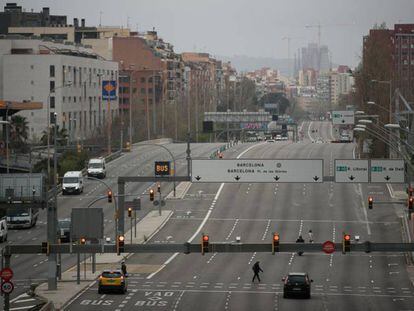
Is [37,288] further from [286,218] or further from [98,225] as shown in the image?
[286,218]

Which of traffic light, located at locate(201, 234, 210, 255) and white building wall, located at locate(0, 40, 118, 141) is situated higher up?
white building wall, located at locate(0, 40, 118, 141)

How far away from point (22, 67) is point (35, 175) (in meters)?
105

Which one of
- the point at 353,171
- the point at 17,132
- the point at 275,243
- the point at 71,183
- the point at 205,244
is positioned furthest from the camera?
the point at 17,132

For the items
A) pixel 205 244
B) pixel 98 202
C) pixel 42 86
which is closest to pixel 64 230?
pixel 98 202

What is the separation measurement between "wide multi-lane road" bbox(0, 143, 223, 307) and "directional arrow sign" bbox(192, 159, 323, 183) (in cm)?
1204

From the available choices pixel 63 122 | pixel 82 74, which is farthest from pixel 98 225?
pixel 82 74

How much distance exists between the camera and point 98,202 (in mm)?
112625

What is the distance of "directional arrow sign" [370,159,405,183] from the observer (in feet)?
257

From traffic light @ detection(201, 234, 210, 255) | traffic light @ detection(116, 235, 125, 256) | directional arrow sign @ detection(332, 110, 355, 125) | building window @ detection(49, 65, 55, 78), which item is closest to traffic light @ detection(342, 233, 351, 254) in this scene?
traffic light @ detection(201, 234, 210, 255)

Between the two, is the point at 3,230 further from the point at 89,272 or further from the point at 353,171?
the point at 353,171

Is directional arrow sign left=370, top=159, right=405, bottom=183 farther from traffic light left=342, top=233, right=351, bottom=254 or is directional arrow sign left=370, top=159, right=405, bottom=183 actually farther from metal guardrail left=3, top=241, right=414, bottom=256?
traffic light left=342, top=233, right=351, bottom=254

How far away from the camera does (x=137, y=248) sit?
2227 inches

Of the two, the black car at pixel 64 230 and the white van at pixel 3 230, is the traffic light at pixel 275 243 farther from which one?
the white van at pixel 3 230

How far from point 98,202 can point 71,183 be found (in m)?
4.23
